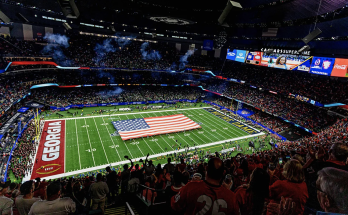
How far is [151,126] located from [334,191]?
3361cm

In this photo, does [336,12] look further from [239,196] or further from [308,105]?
[239,196]

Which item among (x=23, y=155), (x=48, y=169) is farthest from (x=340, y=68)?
(x=23, y=155)

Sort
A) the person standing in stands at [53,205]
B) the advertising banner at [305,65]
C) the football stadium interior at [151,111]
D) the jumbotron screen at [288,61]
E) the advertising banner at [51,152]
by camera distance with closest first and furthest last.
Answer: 1. the person standing in stands at [53,205]
2. the football stadium interior at [151,111]
3. the advertising banner at [51,152]
4. the advertising banner at [305,65]
5. the jumbotron screen at [288,61]

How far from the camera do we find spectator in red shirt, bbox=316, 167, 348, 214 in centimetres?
271

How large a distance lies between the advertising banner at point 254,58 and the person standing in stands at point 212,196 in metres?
49.7

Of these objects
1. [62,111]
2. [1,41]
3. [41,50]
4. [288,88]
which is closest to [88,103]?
[62,111]

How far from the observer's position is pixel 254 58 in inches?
1889

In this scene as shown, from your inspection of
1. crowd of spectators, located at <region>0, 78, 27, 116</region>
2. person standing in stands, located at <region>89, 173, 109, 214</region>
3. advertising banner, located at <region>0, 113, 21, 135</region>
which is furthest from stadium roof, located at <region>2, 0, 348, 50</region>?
person standing in stands, located at <region>89, 173, 109, 214</region>

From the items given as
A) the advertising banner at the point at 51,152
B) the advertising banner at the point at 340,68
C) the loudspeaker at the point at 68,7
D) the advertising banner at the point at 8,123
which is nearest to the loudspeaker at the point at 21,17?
the advertising banner at the point at 8,123

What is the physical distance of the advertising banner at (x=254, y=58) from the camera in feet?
153

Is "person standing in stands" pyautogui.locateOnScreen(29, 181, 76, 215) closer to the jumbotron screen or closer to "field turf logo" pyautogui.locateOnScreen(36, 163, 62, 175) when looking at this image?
"field turf logo" pyautogui.locateOnScreen(36, 163, 62, 175)

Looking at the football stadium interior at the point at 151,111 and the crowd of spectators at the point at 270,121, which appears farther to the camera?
the crowd of spectators at the point at 270,121

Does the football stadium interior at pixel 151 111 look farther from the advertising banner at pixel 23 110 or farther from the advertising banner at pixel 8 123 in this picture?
the advertising banner at pixel 23 110

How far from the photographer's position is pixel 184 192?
2738 millimetres
